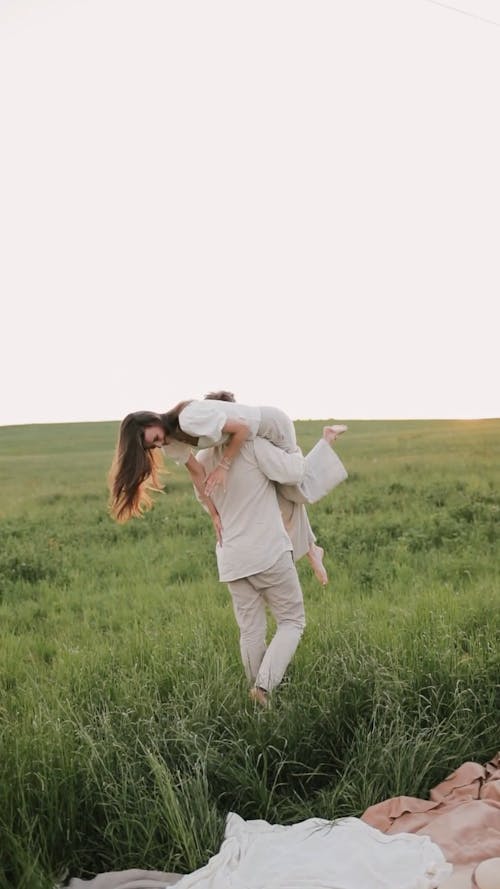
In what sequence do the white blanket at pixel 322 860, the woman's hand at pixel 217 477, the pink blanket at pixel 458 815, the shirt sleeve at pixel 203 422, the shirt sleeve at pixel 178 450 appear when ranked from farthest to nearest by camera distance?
1. the shirt sleeve at pixel 178 450
2. the woman's hand at pixel 217 477
3. the shirt sleeve at pixel 203 422
4. the pink blanket at pixel 458 815
5. the white blanket at pixel 322 860

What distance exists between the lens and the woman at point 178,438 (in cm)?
549

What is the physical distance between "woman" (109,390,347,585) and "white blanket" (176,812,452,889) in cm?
196

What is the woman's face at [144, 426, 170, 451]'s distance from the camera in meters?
5.59

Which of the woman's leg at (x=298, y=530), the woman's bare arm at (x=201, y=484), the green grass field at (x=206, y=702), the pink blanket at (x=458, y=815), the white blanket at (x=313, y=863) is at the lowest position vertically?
the white blanket at (x=313, y=863)

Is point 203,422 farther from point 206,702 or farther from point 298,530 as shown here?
point 206,702

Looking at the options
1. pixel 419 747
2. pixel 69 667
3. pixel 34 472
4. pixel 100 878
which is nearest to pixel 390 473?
pixel 34 472

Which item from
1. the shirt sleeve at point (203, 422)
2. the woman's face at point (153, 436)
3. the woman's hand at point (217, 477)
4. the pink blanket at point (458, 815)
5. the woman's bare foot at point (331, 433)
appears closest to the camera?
the pink blanket at point (458, 815)

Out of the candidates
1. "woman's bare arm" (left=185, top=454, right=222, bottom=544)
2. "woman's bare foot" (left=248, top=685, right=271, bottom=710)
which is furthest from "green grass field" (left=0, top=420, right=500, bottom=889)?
"woman's bare arm" (left=185, top=454, right=222, bottom=544)

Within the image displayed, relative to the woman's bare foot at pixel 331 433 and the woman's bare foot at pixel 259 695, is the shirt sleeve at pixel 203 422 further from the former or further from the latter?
the woman's bare foot at pixel 259 695

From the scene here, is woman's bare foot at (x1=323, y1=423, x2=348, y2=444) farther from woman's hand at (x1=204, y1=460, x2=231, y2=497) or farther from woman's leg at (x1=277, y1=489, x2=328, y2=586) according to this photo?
woman's hand at (x1=204, y1=460, x2=231, y2=497)

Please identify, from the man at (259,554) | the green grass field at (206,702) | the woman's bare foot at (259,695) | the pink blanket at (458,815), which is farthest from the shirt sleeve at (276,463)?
the pink blanket at (458,815)

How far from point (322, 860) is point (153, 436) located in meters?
2.60

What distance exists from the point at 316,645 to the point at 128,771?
2311mm

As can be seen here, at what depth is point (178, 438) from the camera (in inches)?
223
